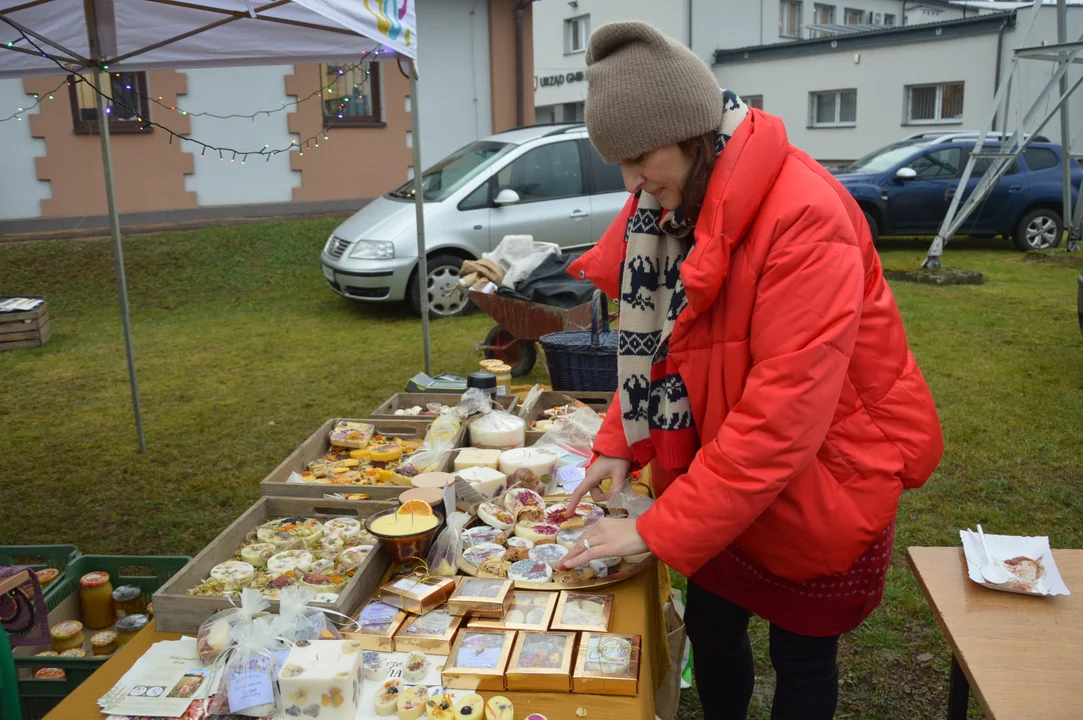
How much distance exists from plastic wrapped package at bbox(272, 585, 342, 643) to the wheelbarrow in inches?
134

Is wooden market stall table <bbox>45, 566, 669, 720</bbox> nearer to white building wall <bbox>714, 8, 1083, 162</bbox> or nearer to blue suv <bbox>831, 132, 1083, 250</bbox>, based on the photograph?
blue suv <bbox>831, 132, 1083, 250</bbox>

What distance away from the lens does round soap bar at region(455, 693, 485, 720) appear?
5.17 ft

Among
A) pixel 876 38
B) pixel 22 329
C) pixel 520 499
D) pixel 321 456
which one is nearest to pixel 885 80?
pixel 876 38

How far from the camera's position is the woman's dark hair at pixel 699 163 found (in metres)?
1.55

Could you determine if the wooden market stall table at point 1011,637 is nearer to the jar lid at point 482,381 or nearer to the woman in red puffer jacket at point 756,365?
the woman in red puffer jacket at point 756,365

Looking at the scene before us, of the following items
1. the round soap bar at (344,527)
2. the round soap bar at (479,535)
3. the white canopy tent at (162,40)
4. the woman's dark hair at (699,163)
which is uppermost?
the white canopy tent at (162,40)

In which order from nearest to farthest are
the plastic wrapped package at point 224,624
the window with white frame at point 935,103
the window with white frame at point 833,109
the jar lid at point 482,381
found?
1. the plastic wrapped package at point 224,624
2. the jar lid at point 482,381
3. the window with white frame at point 935,103
4. the window with white frame at point 833,109

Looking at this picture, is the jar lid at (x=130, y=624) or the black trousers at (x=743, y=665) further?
the jar lid at (x=130, y=624)

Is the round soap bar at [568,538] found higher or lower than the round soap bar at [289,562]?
higher

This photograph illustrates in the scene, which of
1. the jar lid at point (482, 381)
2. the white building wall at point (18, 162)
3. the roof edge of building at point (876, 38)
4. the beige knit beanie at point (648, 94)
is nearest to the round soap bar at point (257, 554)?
the jar lid at point (482, 381)

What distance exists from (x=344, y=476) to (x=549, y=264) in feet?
11.1

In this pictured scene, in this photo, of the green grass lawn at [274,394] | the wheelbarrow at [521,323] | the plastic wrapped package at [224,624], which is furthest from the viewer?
the wheelbarrow at [521,323]

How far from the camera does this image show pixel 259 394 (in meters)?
6.19

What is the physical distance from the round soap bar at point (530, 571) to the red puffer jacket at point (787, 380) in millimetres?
533
